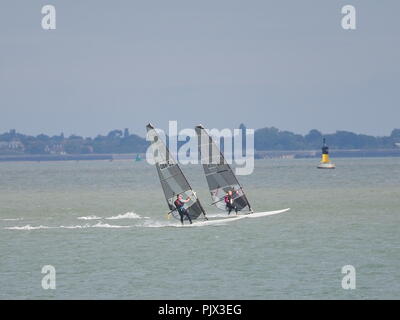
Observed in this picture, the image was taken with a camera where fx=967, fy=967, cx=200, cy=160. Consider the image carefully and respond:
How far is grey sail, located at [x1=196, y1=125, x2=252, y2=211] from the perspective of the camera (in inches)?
2099

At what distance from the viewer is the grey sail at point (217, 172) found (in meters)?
53.3

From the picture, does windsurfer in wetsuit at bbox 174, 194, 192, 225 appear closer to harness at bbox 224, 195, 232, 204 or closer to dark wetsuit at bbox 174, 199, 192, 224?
dark wetsuit at bbox 174, 199, 192, 224

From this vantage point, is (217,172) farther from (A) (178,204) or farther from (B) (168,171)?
(A) (178,204)

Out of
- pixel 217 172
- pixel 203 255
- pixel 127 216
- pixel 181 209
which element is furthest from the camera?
pixel 127 216

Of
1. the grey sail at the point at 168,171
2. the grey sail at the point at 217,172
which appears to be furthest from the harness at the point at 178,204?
the grey sail at the point at 217,172

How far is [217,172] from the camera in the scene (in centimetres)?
5434

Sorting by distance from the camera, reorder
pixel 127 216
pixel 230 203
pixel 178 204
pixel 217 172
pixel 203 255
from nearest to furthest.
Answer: pixel 203 255 → pixel 178 204 → pixel 217 172 → pixel 230 203 → pixel 127 216

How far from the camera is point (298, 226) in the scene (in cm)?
5509

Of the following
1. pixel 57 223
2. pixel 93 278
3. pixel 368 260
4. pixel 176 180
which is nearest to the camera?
pixel 93 278

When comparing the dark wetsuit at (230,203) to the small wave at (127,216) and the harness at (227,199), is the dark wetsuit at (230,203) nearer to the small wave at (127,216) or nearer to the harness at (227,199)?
the harness at (227,199)

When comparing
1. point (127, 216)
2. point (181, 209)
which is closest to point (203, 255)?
point (181, 209)

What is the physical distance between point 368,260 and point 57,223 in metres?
26.1
